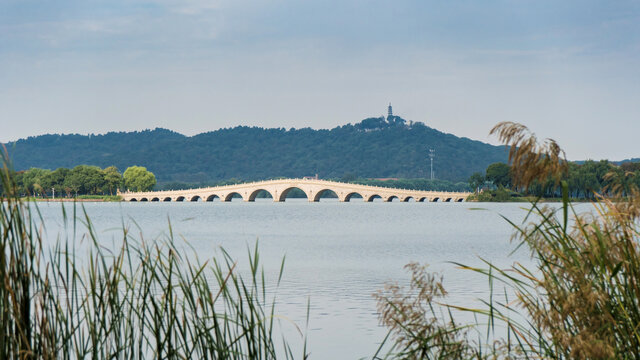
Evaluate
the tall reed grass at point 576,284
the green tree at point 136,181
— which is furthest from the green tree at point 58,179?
the tall reed grass at point 576,284

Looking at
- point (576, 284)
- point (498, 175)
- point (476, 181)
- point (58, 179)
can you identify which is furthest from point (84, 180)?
point (576, 284)

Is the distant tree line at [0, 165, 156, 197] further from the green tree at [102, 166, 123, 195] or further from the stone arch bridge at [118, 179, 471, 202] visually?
the stone arch bridge at [118, 179, 471, 202]

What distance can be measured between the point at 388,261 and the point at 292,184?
66841 mm

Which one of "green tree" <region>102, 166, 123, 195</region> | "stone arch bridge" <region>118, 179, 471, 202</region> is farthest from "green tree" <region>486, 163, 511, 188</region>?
"green tree" <region>102, 166, 123, 195</region>

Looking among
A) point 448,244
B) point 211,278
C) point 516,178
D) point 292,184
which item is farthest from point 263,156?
point 516,178

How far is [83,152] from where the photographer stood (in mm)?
165625

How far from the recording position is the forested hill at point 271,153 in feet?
472

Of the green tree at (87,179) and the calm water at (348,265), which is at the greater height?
the green tree at (87,179)

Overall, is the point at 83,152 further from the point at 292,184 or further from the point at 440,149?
the point at 292,184

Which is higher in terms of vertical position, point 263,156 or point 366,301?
point 263,156

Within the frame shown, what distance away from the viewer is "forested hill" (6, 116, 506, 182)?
143825 mm

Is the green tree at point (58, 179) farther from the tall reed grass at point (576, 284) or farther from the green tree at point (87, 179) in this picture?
the tall reed grass at point (576, 284)

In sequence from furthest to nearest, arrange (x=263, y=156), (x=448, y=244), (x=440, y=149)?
1. (x=263, y=156)
2. (x=440, y=149)
3. (x=448, y=244)

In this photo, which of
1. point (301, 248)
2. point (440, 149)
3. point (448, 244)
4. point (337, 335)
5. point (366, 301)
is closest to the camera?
point (337, 335)
